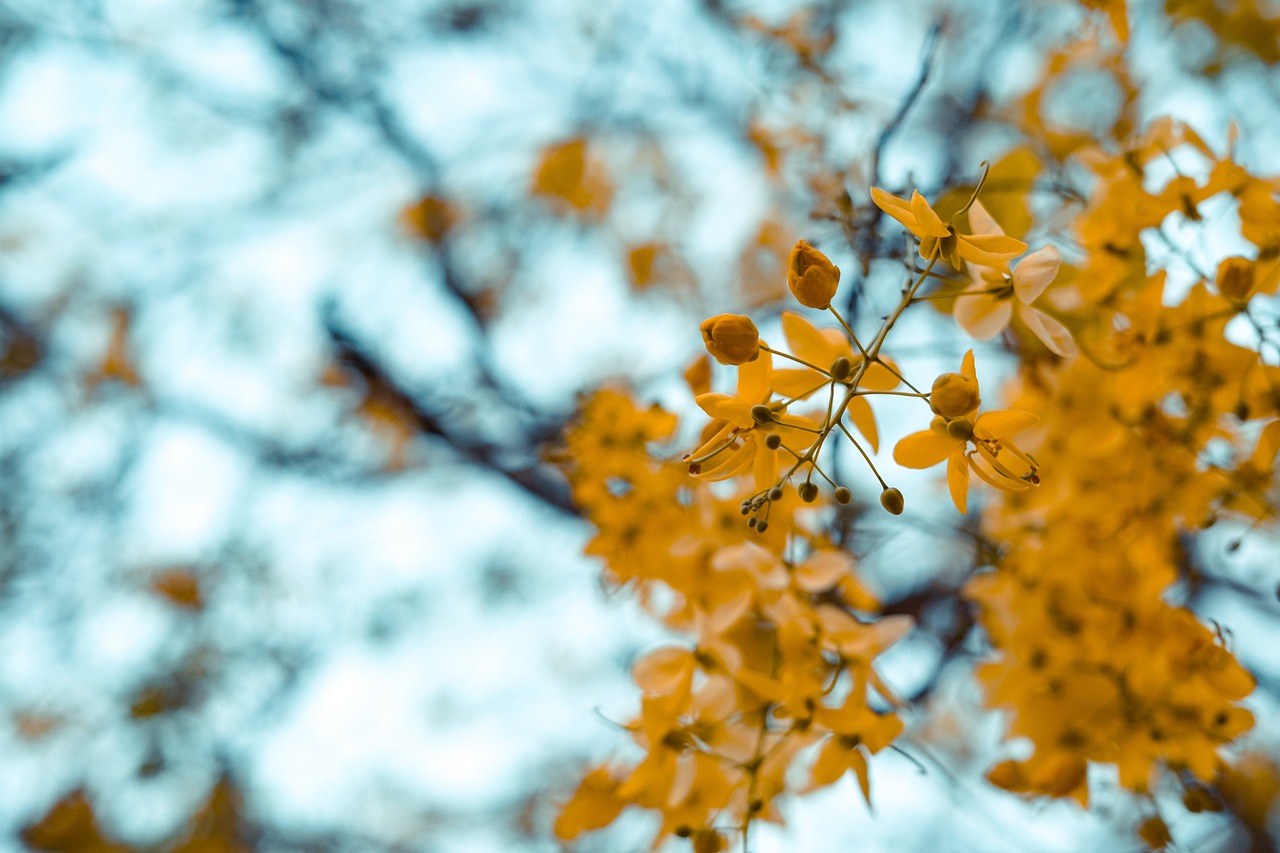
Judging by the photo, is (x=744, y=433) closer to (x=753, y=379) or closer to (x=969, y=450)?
(x=753, y=379)

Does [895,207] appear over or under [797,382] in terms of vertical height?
over

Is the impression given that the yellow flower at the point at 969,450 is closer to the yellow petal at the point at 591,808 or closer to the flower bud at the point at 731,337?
the flower bud at the point at 731,337

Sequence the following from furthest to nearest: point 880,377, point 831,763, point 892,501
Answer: point 831,763
point 880,377
point 892,501

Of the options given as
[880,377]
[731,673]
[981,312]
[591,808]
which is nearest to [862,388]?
[880,377]

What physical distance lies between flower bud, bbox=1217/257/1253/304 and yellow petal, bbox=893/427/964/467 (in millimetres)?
373

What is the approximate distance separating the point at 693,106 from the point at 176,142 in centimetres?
169

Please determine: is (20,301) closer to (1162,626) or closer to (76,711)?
(76,711)

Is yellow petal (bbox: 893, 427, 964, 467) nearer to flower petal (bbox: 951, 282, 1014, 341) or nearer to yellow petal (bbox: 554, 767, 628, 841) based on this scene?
flower petal (bbox: 951, 282, 1014, 341)

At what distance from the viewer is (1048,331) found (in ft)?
2.31

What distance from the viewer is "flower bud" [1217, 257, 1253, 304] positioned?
778 millimetres

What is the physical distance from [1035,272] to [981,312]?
82 millimetres

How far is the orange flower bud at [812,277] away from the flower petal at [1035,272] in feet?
0.55

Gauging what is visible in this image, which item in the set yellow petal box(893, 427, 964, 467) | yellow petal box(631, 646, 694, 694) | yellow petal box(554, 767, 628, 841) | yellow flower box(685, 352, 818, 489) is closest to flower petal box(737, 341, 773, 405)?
yellow flower box(685, 352, 818, 489)

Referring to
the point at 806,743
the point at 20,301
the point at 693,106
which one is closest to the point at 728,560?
the point at 806,743
